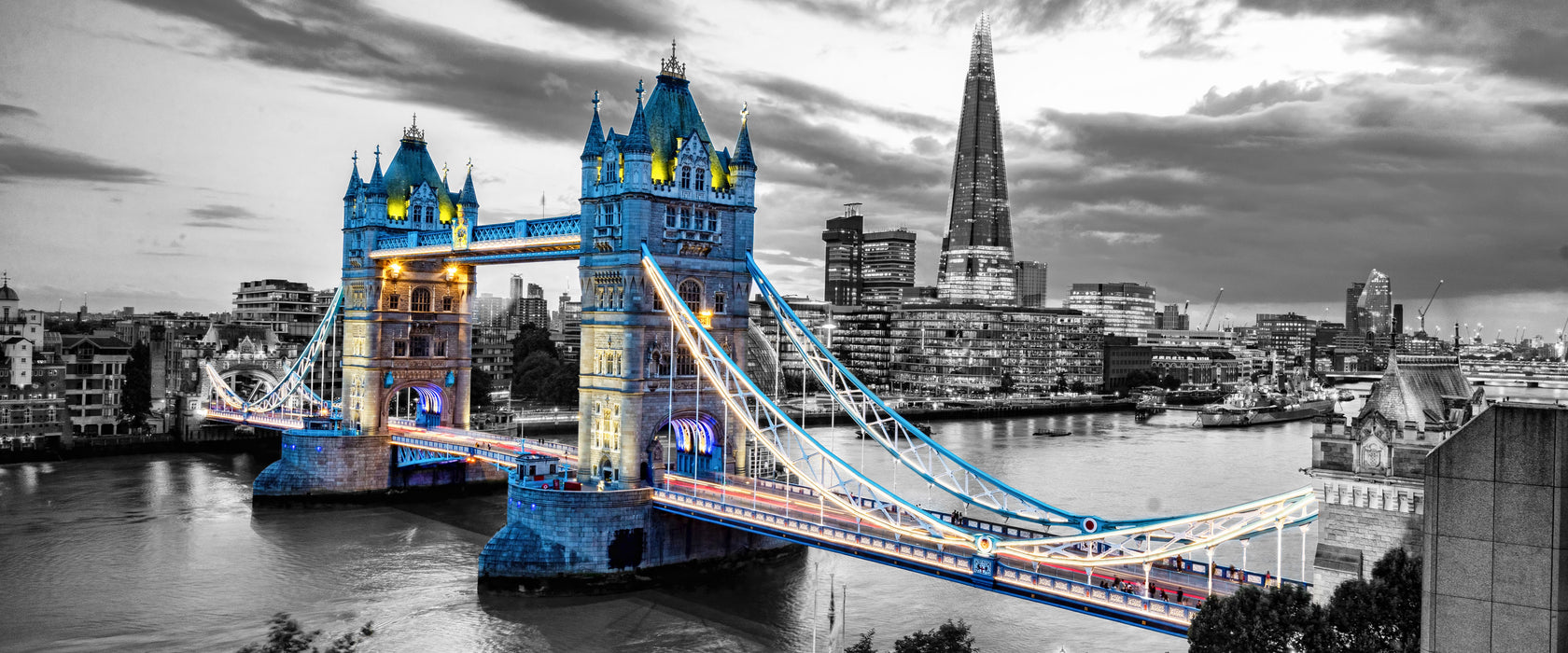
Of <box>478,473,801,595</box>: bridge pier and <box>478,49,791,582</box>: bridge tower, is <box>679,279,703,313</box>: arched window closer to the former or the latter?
<box>478,49,791,582</box>: bridge tower

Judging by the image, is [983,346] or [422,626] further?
[983,346]

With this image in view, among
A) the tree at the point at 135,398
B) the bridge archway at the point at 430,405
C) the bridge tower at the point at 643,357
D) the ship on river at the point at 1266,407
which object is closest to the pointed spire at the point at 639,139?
the bridge tower at the point at 643,357

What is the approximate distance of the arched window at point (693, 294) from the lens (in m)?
47.1

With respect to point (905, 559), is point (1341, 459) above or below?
above

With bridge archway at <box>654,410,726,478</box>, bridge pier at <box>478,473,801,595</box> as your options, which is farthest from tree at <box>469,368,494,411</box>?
bridge pier at <box>478,473,801,595</box>

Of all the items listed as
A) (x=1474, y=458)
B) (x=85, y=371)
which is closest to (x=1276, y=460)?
(x=1474, y=458)

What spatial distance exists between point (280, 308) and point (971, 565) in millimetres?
113718

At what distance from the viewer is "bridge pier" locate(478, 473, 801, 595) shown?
4228cm

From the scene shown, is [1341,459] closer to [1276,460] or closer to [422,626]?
[422,626]

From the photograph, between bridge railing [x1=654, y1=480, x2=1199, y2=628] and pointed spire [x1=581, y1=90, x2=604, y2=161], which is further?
pointed spire [x1=581, y1=90, x2=604, y2=161]

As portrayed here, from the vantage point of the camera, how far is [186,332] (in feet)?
367

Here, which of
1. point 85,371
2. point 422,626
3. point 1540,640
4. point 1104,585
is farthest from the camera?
point 85,371

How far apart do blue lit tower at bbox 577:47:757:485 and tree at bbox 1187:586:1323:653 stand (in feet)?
82.3

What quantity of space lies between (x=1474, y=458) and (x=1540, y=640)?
2.85 meters
